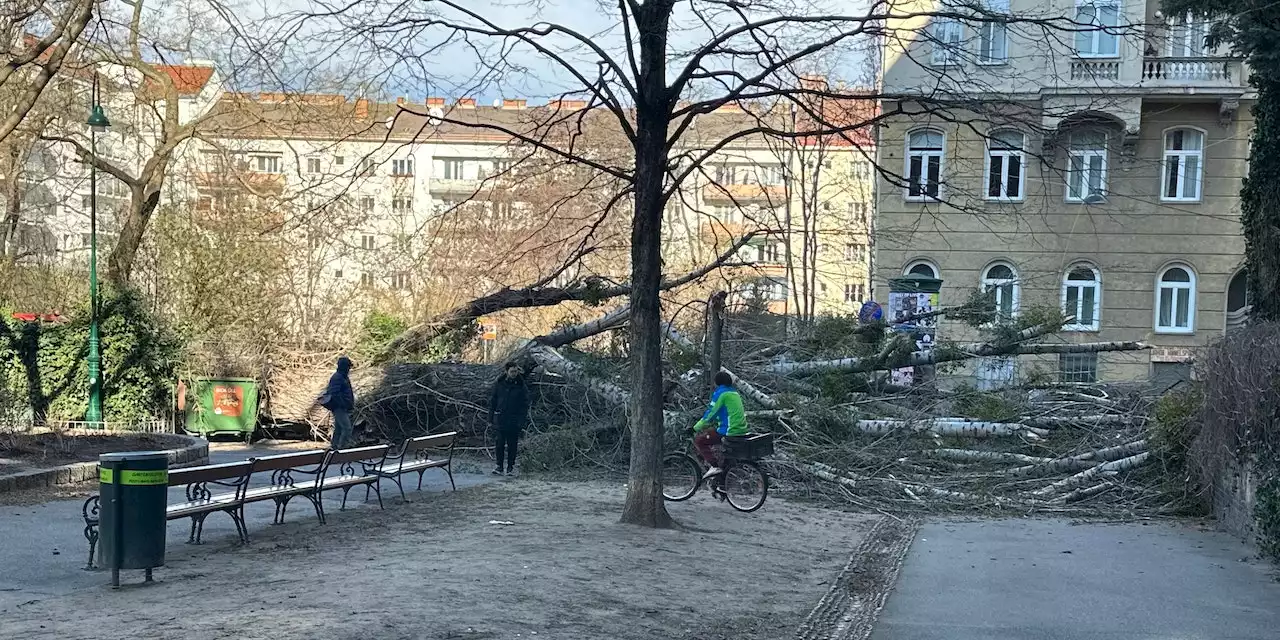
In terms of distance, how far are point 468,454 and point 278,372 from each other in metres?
5.60

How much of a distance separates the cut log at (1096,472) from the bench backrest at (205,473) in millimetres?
10640

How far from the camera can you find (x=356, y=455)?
44.8 ft

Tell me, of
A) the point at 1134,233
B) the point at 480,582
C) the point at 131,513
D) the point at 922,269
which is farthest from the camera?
the point at 922,269

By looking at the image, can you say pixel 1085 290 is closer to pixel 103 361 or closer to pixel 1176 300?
pixel 1176 300

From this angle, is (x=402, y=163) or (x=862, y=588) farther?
(x=402, y=163)

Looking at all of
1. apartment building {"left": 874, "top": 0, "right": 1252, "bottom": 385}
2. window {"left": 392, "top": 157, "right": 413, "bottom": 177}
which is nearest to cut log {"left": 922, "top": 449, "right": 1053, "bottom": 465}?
window {"left": 392, "top": 157, "right": 413, "bottom": 177}

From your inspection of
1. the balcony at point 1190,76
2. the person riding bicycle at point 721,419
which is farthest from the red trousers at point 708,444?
the balcony at point 1190,76

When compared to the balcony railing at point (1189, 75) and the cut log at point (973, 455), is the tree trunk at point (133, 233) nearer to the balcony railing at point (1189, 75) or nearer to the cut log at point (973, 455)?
the cut log at point (973, 455)

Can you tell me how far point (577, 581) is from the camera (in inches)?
353

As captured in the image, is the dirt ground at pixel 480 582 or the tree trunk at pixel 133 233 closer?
the dirt ground at pixel 480 582

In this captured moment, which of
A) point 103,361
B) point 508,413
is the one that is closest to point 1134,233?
point 508,413

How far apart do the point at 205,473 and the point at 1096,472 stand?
1192 cm

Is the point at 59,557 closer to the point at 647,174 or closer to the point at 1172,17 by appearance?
the point at 647,174

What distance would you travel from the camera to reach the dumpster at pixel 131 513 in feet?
27.4
